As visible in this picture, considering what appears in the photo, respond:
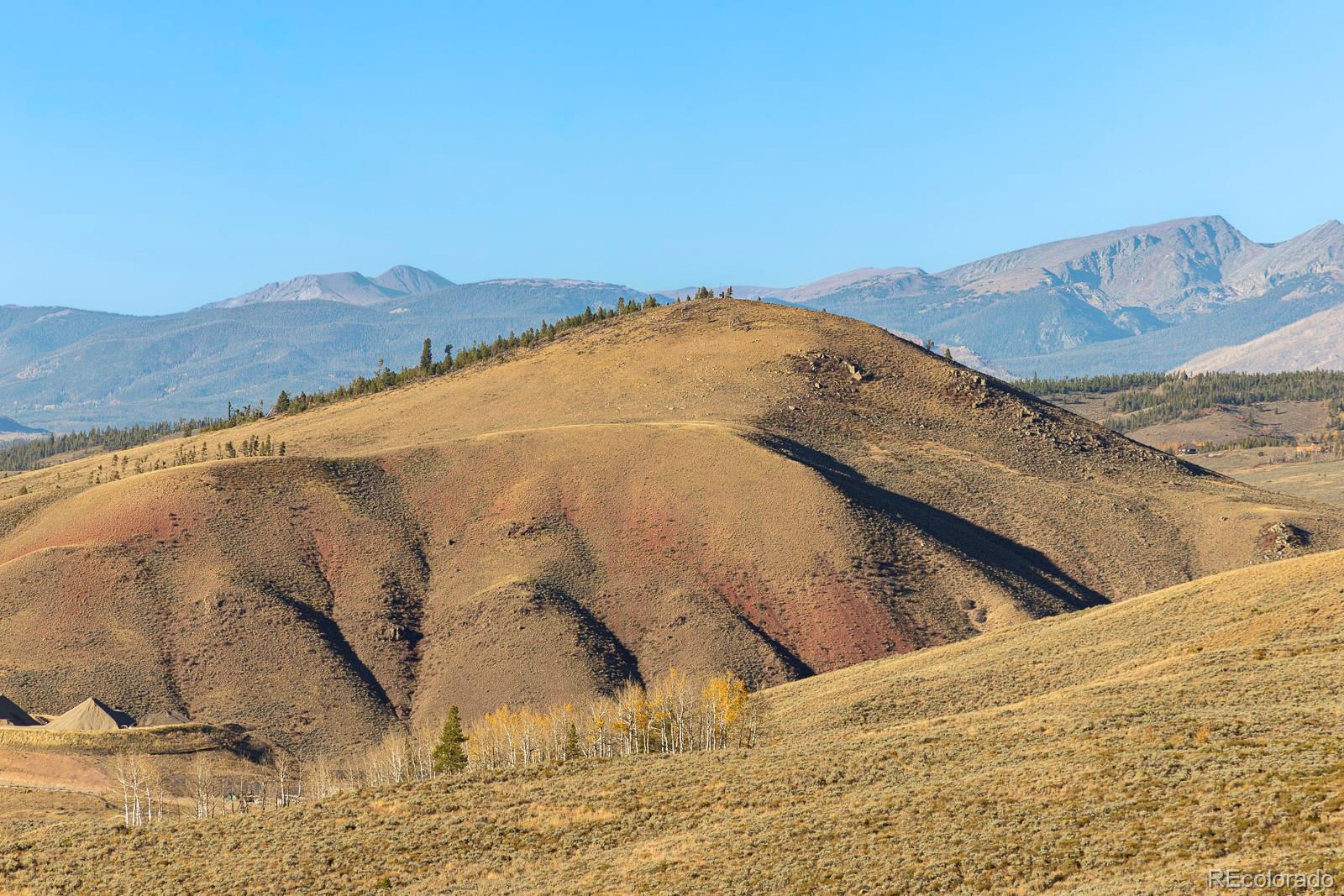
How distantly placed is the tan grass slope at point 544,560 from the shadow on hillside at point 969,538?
0.57 metres

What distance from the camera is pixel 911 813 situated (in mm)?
52250

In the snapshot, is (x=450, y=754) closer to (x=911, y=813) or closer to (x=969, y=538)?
(x=911, y=813)

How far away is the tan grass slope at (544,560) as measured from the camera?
419 feet

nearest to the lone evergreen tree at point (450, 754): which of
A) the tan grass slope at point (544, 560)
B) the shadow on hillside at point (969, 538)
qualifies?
the tan grass slope at point (544, 560)

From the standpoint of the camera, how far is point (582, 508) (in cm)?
15650

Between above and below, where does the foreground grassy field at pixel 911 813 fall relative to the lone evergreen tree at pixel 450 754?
above

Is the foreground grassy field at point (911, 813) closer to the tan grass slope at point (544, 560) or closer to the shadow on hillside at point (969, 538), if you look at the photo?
the tan grass slope at point (544, 560)

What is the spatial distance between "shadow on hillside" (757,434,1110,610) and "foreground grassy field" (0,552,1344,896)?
7043 cm

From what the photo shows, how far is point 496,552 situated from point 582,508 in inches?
490

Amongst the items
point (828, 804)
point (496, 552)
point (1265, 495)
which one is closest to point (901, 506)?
point (496, 552)

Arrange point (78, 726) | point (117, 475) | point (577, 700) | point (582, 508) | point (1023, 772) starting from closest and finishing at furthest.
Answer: point (1023, 772) → point (78, 726) → point (577, 700) → point (582, 508) → point (117, 475)

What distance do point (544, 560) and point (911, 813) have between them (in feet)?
319

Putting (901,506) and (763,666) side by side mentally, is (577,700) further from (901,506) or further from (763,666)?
(901,506)

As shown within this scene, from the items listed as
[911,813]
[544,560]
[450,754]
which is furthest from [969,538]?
[911,813]
